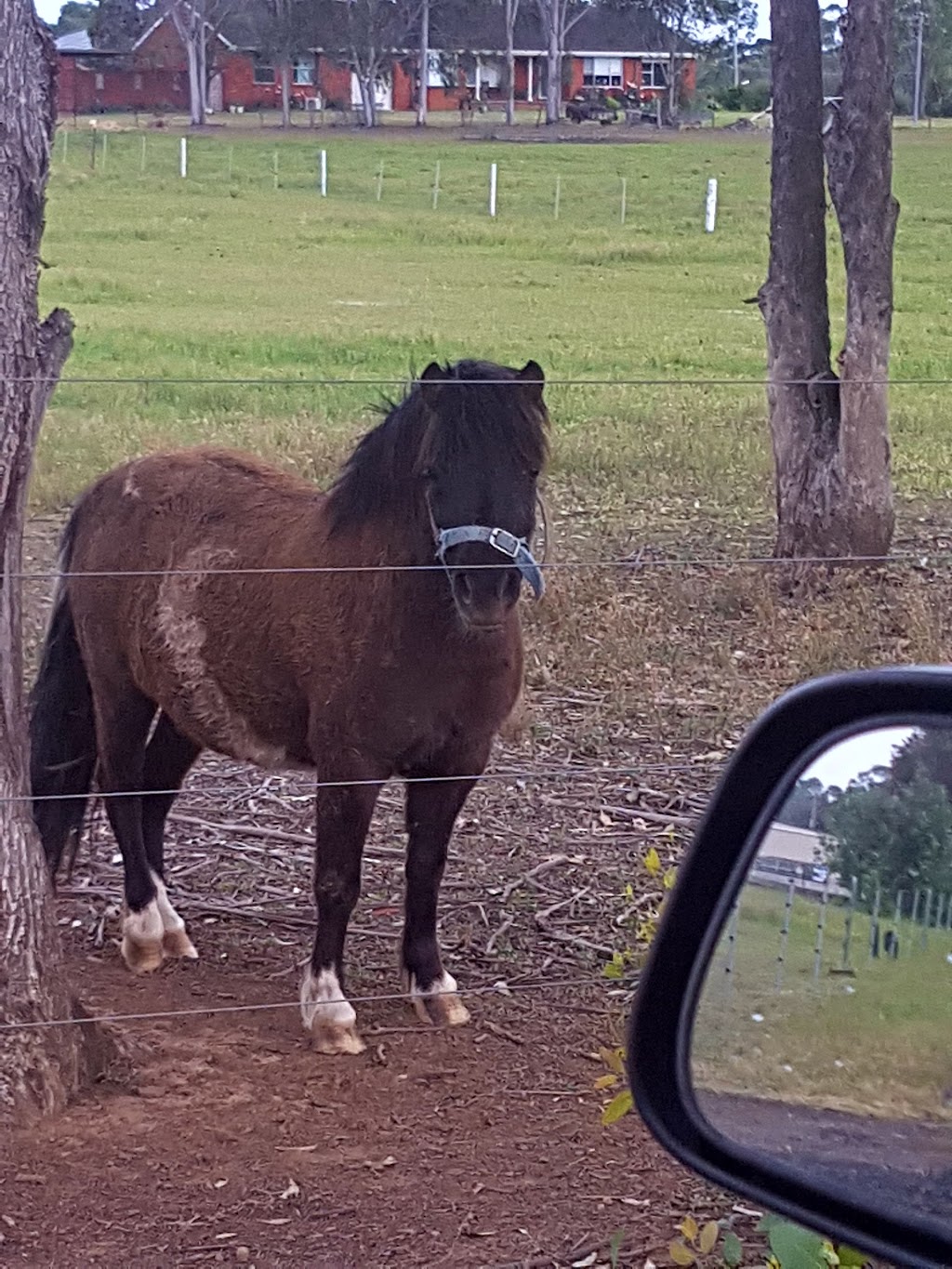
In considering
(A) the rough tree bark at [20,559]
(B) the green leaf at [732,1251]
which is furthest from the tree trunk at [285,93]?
(B) the green leaf at [732,1251]

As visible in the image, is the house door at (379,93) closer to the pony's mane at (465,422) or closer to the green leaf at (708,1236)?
the pony's mane at (465,422)

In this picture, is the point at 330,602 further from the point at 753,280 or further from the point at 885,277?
the point at 753,280

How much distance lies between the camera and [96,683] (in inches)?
187

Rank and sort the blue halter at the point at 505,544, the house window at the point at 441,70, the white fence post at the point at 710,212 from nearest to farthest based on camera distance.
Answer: the blue halter at the point at 505,544
the white fence post at the point at 710,212
the house window at the point at 441,70

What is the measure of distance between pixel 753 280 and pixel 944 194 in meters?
13.8

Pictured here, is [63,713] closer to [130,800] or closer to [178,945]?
[130,800]

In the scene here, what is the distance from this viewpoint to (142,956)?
4.51 m

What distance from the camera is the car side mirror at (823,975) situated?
65.5 inches

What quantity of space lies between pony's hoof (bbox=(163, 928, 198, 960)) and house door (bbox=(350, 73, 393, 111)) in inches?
1932

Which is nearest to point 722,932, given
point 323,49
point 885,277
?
point 885,277

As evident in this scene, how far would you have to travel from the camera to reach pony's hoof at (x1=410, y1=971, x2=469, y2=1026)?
420 centimetres

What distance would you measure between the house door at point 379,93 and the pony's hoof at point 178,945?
49.1 m

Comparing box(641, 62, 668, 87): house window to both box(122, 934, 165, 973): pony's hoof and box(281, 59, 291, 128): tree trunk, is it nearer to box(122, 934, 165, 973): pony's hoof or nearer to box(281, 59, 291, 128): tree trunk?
box(281, 59, 291, 128): tree trunk

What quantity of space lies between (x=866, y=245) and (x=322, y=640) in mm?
4967
